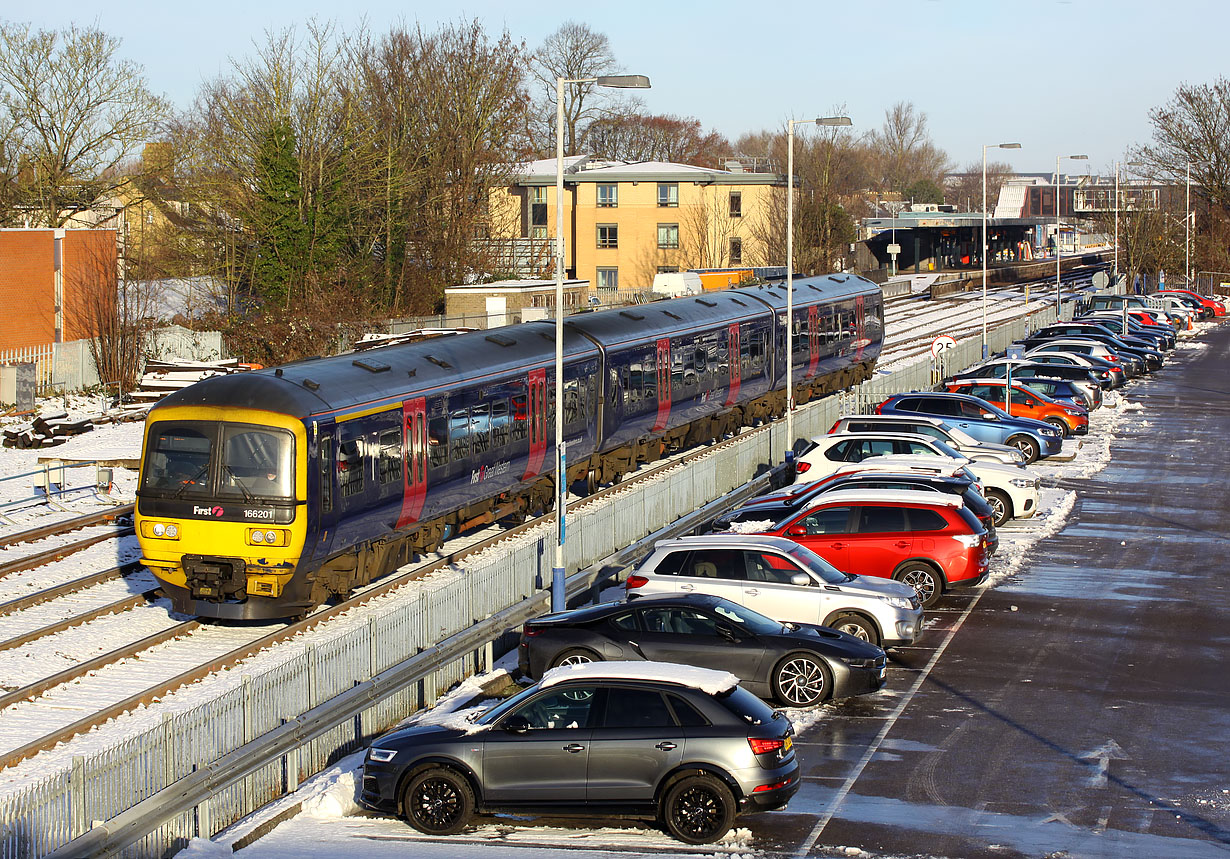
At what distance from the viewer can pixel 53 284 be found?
4412 centimetres

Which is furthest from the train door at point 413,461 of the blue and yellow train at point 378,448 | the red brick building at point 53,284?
the red brick building at point 53,284

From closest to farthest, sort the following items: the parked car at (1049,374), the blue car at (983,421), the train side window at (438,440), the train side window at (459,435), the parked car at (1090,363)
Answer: the train side window at (438,440)
the train side window at (459,435)
the blue car at (983,421)
the parked car at (1049,374)
the parked car at (1090,363)

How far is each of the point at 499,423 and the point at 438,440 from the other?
7.44 feet

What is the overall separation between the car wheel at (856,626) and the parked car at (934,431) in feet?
36.3

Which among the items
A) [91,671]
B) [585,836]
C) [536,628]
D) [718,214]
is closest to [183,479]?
[91,671]

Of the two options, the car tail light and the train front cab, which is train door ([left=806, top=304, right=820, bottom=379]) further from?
the car tail light

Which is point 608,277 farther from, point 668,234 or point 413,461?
point 413,461

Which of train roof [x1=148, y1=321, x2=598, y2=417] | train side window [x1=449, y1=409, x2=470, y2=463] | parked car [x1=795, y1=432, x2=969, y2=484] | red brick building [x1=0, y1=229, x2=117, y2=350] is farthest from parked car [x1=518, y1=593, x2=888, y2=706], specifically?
red brick building [x1=0, y1=229, x2=117, y2=350]

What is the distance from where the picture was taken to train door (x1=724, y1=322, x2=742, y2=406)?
115ft

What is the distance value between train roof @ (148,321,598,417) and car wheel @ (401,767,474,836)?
7287mm

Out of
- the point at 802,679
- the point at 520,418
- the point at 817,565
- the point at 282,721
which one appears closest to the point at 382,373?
the point at 520,418

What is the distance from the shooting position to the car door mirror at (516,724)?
468 inches

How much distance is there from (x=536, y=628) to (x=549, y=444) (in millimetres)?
10304

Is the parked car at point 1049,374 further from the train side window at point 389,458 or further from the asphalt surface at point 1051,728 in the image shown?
the train side window at point 389,458
